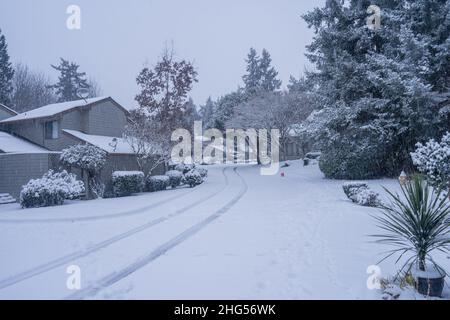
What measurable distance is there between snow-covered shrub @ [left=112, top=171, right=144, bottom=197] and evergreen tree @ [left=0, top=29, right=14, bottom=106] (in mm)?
22764

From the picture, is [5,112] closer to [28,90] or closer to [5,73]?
[5,73]

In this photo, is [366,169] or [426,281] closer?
[426,281]

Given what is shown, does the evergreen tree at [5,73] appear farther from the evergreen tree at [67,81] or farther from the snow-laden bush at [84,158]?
the snow-laden bush at [84,158]

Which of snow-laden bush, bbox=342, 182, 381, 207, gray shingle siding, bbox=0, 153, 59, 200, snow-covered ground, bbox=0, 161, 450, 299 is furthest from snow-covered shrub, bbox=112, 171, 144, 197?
snow-laden bush, bbox=342, 182, 381, 207

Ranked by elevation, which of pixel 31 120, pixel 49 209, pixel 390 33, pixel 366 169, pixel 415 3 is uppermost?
pixel 415 3

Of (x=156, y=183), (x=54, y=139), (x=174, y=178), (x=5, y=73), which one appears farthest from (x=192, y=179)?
(x=5, y=73)

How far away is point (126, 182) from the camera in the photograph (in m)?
16.2

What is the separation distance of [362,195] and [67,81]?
149 ft

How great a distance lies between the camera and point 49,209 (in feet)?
40.1

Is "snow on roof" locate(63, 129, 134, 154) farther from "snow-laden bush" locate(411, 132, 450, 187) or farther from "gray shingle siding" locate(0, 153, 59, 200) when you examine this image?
"snow-laden bush" locate(411, 132, 450, 187)

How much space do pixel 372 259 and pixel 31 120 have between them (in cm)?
2229
